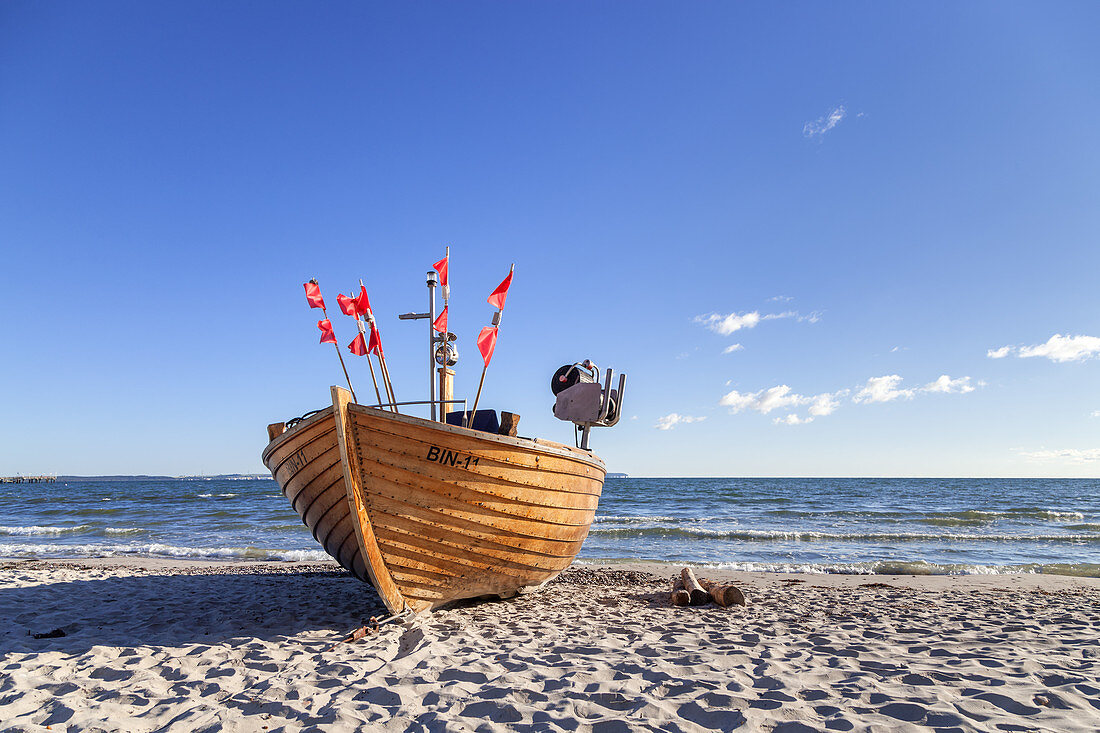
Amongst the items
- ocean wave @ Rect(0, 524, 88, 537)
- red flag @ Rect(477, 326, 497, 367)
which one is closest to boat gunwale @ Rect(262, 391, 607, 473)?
red flag @ Rect(477, 326, 497, 367)

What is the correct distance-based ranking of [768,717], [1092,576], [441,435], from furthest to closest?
[1092,576]
[441,435]
[768,717]

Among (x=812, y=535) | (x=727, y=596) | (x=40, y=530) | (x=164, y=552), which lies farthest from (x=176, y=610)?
(x=40, y=530)

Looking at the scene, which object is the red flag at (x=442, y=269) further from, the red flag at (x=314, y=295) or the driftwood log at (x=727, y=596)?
the driftwood log at (x=727, y=596)

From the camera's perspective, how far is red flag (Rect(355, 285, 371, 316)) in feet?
18.9

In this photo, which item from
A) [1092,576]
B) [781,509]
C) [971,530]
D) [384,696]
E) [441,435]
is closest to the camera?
[384,696]

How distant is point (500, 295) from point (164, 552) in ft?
37.4

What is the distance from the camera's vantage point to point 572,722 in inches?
115

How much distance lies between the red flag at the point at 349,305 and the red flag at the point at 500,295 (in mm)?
1403

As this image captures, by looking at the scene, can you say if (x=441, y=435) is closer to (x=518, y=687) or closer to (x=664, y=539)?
(x=518, y=687)

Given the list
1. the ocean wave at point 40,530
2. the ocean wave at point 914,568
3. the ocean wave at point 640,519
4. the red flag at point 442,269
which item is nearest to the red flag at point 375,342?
the red flag at point 442,269

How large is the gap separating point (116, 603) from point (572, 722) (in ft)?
19.6

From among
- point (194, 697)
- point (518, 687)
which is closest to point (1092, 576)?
point (518, 687)

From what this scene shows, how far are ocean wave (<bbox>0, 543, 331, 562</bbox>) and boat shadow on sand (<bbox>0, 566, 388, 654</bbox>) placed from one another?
3.38m

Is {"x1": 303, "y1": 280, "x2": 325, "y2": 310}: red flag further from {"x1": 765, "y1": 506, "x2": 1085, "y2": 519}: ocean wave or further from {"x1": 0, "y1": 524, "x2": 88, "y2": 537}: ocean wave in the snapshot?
{"x1": 765, "y1": 506, "x2": 1085, "y2": 519}: ocean wave
